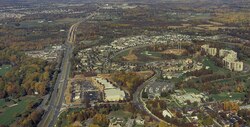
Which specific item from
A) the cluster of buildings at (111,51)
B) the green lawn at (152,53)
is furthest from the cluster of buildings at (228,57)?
the cluster of buildings at (111,51)

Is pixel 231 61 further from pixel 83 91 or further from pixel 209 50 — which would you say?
pixel 83 91

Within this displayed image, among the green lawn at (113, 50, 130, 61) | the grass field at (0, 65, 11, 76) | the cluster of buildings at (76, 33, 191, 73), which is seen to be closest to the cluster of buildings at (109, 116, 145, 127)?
the cluster of buildings at (76, 33, 191, 73)

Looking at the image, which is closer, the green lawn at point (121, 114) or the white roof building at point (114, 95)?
the green lawn at point (121, 114)

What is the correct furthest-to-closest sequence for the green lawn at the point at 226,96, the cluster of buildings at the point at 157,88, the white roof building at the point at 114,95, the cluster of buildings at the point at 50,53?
1. the cluster of buildings at the point at 50,53
2. the cluster of buildings at the point at 157,88
3. the white roof building at the point at 114,95
4. the green lawn at the point at 226,96

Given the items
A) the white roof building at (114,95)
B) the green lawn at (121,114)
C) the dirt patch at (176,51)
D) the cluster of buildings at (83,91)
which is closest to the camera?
the green lawn at (121,114)

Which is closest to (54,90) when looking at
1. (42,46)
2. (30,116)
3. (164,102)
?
(30,116)

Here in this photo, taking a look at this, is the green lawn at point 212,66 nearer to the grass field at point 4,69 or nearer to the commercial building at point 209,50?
the commercial building at point 209,50

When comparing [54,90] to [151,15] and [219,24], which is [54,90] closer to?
[219,24]

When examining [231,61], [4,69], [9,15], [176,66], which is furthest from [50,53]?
[9,15]
